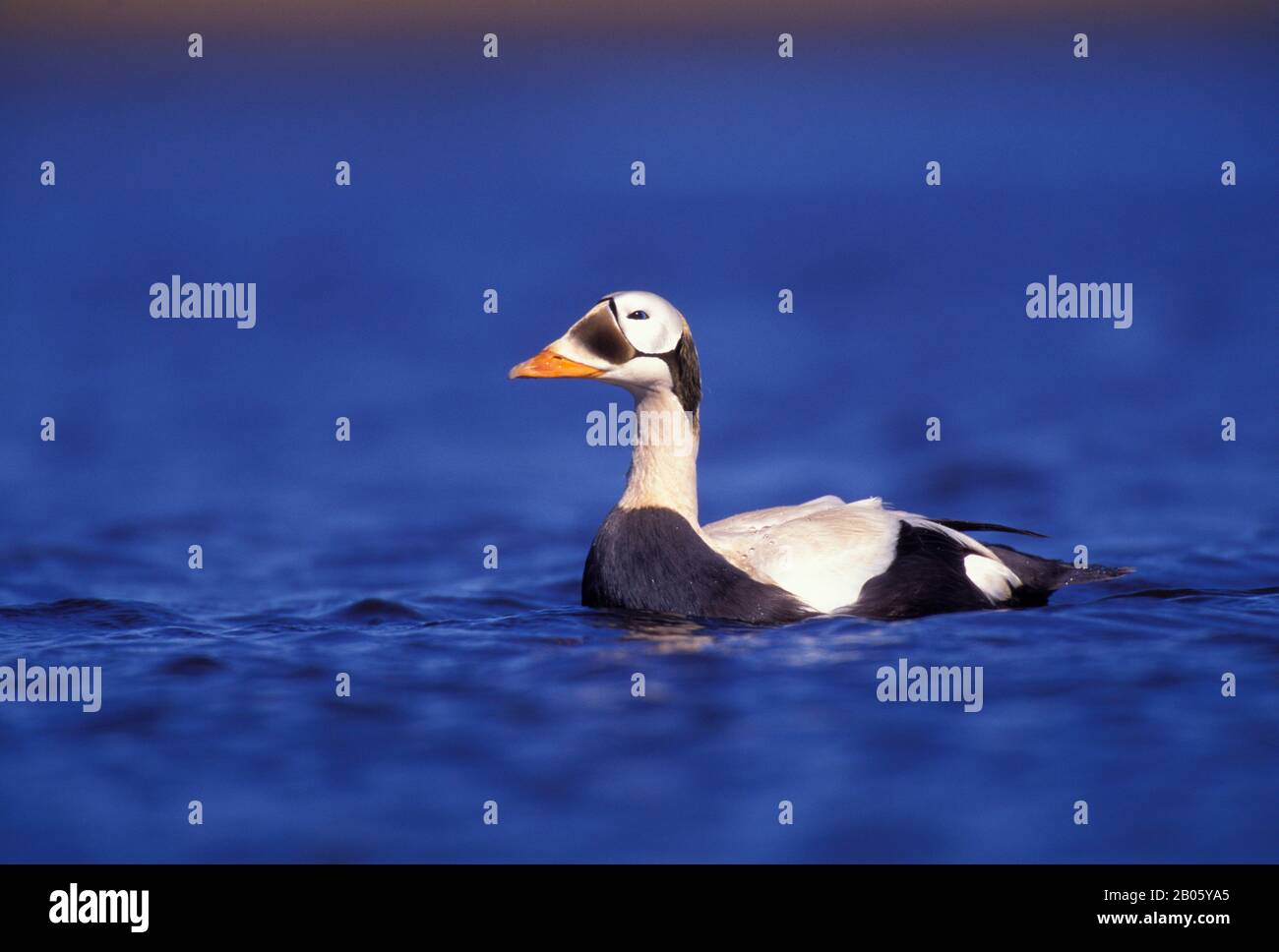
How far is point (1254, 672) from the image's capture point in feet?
27.4

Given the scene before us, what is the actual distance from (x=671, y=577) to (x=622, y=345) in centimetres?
120

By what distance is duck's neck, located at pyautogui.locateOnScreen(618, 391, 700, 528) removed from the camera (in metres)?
9.44

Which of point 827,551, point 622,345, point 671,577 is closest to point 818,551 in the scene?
point 827,551

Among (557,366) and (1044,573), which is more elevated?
(557,366)

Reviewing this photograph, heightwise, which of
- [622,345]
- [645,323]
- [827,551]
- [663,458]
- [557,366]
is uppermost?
[645,323]

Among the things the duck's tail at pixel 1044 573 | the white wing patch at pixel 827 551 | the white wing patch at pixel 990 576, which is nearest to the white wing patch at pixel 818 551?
the white wing patch at pixel 827 551

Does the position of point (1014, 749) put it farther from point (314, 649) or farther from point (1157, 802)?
point (314, 649)

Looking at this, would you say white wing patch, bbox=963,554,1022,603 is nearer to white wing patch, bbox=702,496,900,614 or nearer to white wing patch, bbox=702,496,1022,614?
white wing patch, bbox=702,496,1022,614

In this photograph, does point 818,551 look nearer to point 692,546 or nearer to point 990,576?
point 692,546

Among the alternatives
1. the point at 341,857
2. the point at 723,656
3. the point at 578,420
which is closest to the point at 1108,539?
the point at 723,656

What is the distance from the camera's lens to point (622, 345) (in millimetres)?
9188

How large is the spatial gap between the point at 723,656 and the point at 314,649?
2.08 metres

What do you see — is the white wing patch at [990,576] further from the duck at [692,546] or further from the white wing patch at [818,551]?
the white wing patch at [818,551]

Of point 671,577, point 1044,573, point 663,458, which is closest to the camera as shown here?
point 671,577
